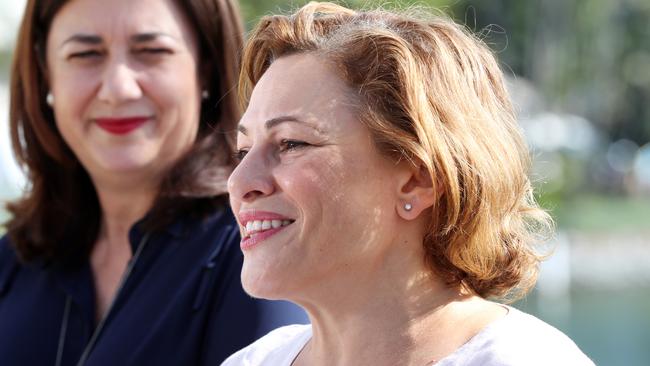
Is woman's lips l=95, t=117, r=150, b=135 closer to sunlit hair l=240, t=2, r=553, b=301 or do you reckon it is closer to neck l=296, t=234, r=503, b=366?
sunlit hair l=240, t=2, r=553, b=301

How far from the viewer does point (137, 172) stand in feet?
10.1

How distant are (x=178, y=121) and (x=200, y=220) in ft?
0.99

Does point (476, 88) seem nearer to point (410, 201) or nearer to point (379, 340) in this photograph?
point (410, 201)

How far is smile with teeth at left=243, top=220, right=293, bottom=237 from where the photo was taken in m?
2.04

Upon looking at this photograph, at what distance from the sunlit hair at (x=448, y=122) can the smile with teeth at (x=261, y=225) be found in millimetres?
251

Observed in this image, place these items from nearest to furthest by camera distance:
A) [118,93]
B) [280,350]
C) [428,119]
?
[428,119] < [280,350] < [118,93]

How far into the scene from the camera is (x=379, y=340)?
2.03m

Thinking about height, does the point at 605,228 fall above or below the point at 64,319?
below

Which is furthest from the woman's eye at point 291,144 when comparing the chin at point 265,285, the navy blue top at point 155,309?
the navy blue top at point 155,309

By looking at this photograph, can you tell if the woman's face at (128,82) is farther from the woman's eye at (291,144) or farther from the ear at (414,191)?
the ear at (414,191)

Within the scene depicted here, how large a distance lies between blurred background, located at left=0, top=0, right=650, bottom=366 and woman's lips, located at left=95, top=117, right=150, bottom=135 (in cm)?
55

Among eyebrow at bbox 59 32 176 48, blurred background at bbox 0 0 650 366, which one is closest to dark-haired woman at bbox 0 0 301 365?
eyebrow at bbox 59 32 176 48

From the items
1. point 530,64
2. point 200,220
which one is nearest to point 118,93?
point 200,220

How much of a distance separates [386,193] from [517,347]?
391 millimetres
